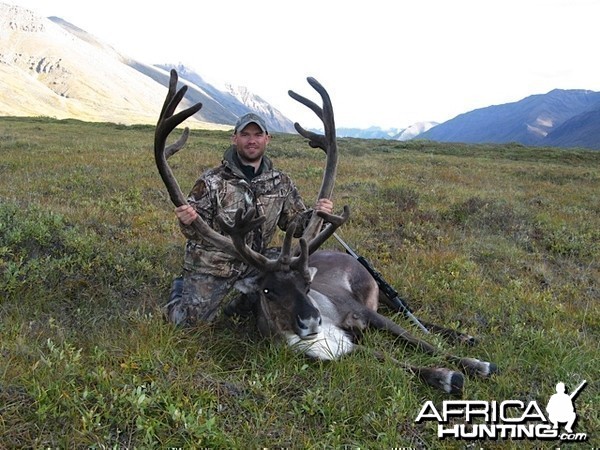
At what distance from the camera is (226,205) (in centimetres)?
550

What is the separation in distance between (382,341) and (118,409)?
103 inches

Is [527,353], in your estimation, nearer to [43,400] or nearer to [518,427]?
[518,427]

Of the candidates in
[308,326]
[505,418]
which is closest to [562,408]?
[505,418]

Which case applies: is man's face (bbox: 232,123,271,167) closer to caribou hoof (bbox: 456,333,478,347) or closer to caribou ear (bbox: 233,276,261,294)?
caribou ear (bbox: 233,276,261,294)

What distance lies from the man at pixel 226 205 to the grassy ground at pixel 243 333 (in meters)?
0.40

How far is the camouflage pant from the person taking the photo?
15.9ft

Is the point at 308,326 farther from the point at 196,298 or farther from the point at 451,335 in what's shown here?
the point at 451,335

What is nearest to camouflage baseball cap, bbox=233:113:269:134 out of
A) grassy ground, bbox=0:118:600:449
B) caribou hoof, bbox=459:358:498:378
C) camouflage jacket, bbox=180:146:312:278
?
camouflage jacket, bbox=180:146:312:278

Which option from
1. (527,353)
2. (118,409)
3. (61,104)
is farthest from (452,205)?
(61,104)

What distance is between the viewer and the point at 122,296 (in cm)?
550

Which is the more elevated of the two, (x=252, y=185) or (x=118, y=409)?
(x=252, y=185)

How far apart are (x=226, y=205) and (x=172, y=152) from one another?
938 mm

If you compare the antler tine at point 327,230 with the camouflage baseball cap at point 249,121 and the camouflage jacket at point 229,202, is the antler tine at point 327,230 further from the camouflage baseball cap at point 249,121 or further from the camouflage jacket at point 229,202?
the camouflage baseball cap at point 249,121

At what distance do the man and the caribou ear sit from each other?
52 centimetres
